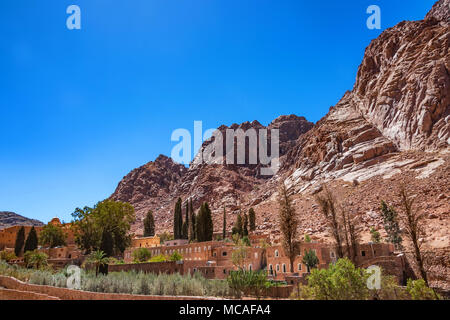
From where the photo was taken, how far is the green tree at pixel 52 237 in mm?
56500

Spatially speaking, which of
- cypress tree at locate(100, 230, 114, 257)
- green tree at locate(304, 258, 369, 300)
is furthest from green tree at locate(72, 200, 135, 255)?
green tree at locate(304, 258, 369, 300)

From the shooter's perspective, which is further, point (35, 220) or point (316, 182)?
point (35, 220)

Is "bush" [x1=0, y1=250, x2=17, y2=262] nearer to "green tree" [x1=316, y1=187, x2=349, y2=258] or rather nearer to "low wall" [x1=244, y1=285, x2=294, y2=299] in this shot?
"low wall" [x1=244, y1=285, x2=294, y2=299]

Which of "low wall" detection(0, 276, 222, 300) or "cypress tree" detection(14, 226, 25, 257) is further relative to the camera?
"cypress tree" detection(14, 226, 25, 257)

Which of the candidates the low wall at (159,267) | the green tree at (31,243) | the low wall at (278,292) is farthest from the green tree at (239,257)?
the green tree at (31,243)

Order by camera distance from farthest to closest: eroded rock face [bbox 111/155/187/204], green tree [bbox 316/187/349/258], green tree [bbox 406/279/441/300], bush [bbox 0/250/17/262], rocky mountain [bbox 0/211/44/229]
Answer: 1. rocky mountain [bbox 0/211/44/229]
2. eroded rock face [bbox 111/155/187/204]
3. bush [bbox 0/250/17/262]
4. green tree [bbox 316/187/349/258]
5. green tree [bbox 406/279/441/300]

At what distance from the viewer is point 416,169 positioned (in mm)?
60688

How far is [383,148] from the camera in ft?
244

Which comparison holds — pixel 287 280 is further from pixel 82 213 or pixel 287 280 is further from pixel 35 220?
pixel 35 220

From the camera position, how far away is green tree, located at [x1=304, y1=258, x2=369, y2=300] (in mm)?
13406

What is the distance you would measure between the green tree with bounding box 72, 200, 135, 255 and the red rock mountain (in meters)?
25.7

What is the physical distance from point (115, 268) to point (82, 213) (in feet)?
68.9
